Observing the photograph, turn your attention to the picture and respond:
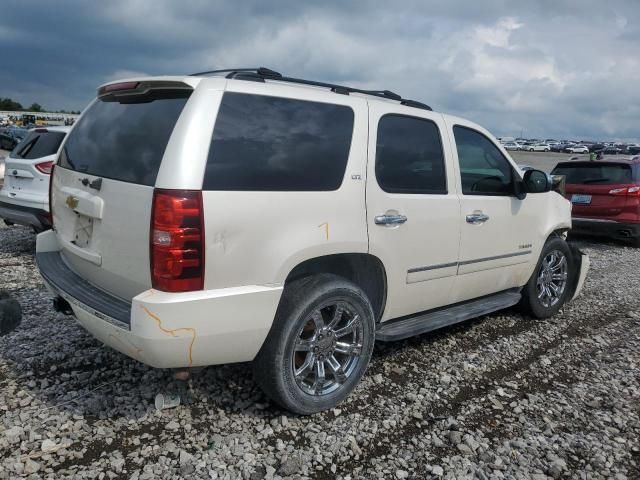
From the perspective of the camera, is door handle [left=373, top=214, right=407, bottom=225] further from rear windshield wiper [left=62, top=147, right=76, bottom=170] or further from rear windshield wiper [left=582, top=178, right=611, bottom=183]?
rear windshield wiper [left=582, top=178, right=611, bottom=183]

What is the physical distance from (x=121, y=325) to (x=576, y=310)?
4.84m

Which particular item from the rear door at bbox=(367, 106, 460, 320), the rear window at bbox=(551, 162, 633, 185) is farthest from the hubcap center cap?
the rear window at bbox=(551, 162, 633, 185)

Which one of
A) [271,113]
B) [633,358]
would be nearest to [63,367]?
[271,113]

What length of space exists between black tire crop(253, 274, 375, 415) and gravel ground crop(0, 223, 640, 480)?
0.16m

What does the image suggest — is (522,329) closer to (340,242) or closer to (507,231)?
(507,231)

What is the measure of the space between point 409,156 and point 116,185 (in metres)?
1.91

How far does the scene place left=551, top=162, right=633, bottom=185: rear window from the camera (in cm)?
941

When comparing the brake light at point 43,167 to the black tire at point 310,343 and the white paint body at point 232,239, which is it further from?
the black tire at point 310,343

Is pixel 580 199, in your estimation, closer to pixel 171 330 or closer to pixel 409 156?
pixel 409 156

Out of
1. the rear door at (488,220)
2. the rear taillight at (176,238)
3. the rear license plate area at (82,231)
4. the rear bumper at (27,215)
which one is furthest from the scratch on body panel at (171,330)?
the rear bumper at (27,215)

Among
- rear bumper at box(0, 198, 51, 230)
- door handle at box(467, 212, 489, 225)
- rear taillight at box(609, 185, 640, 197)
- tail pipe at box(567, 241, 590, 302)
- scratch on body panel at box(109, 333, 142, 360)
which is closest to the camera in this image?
scratch on body panel at box(109, 333, 142, 360)

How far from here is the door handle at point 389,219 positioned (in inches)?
129

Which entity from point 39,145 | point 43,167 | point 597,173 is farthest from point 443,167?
point 597,173

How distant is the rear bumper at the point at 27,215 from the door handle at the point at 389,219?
482cm
